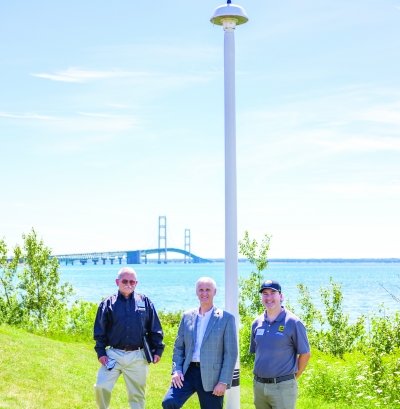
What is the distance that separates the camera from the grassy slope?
28.0 ft

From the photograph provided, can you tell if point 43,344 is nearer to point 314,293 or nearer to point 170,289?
point 314,293

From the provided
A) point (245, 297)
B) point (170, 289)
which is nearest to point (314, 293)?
point (170, 289)

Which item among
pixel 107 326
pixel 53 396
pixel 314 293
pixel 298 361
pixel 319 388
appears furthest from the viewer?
pixel 314 293

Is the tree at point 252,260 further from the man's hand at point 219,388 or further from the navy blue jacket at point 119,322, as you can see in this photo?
the man's hand at point 219,388

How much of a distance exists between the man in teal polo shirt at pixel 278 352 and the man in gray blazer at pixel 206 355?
27cm

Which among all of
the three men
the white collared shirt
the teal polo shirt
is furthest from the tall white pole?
the teal polo shirt

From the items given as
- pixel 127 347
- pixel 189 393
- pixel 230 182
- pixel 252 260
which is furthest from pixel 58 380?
pixel 252 260

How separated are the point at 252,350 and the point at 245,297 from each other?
1414 centimetres

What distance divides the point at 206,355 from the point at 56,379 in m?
4.36

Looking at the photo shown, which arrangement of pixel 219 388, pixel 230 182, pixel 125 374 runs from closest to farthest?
pixel 219 388 < pixel 125 374 < pixel 230 182

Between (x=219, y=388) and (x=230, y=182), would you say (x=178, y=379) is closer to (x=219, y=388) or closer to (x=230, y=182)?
(x=219, y=388)

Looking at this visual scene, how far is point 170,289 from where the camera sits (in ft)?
265

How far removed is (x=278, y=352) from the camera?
223 inches

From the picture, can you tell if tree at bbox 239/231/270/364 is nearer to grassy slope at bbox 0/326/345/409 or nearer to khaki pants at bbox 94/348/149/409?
grassy slope at bbox 0/326/345/409
